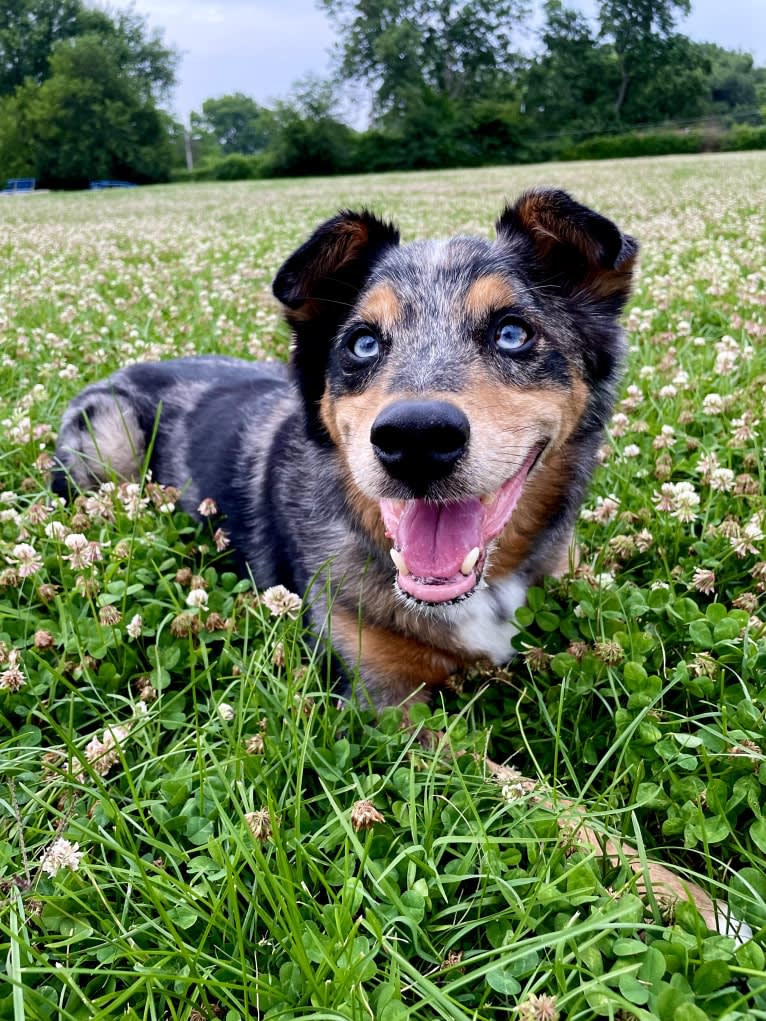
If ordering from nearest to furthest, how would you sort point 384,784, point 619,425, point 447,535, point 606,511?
point 384,784
point 447,535
point 606,511
point 619,425

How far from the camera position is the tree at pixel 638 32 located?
84500 mm

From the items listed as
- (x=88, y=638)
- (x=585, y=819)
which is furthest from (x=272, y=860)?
(x=88, y=638)

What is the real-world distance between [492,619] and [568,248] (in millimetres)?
1671

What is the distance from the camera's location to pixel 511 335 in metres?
3.03

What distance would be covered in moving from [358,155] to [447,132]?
337 inches

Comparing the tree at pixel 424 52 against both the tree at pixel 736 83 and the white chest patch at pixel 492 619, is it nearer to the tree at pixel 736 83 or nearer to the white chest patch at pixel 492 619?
the tree at pixel 736 83

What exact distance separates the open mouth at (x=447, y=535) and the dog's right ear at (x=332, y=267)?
107 cm

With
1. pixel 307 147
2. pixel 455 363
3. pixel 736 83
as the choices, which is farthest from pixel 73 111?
pixel 736 83

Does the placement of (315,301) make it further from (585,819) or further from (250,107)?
(250,107)

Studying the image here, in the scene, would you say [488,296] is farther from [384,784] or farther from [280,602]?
[384,784]

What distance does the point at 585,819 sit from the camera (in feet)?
6.70

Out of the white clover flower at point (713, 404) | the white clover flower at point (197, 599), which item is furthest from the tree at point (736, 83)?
the white clover flower at point (197, 599)

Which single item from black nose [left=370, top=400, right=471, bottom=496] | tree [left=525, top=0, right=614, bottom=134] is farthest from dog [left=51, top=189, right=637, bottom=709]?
tree [left=525, top=0, right=614, bottom=134]

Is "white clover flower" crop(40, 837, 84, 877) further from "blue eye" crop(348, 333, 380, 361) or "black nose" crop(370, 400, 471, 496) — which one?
"blue eye" crop(348, 333, 380, 361)
